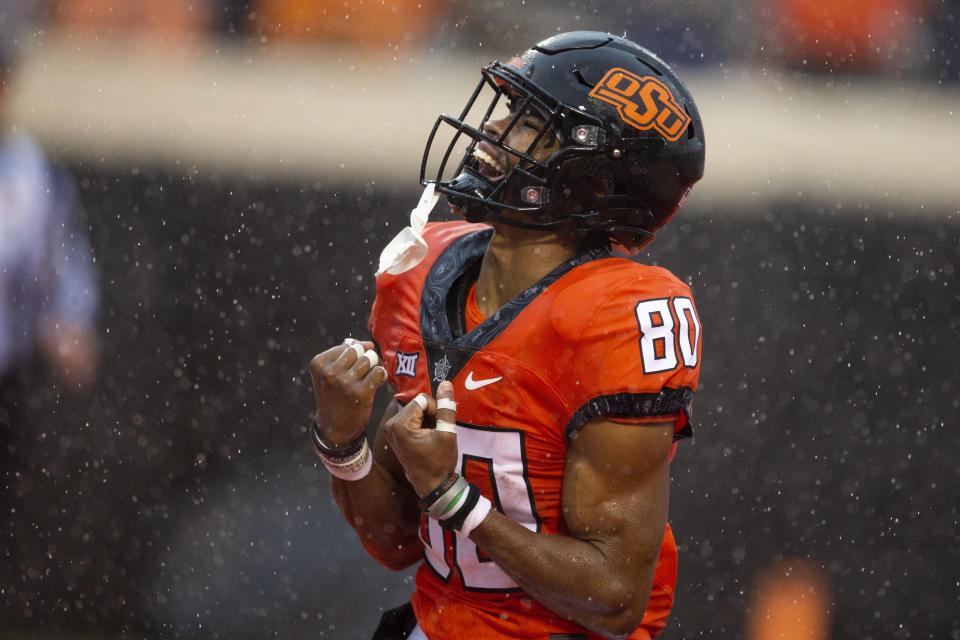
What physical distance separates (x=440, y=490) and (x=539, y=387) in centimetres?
23

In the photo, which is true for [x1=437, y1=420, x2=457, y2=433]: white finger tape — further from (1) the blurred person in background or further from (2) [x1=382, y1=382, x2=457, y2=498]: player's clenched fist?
(1) the blurred person in background

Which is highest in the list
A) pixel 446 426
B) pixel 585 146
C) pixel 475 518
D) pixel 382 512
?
A: pixel 585 146

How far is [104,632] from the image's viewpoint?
3.75m

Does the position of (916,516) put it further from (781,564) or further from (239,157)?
(239,157)

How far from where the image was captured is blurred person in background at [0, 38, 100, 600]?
12.2 ft

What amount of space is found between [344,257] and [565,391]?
85.2 inches

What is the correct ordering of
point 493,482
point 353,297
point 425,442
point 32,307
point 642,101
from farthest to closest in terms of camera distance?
point 32,307, point 353,297, point 642,101, point 493,482, point 425,442

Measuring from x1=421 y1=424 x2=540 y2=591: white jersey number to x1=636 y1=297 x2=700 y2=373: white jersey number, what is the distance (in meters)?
0.24

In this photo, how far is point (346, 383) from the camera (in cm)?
164

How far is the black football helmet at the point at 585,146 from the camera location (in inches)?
67.8

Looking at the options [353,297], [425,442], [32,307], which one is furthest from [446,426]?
[32,307]

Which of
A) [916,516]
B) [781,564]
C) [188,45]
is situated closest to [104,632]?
[188,45]

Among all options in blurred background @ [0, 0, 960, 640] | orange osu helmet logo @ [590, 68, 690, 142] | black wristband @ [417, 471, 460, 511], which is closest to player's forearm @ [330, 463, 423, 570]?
black wristband @ [417, 471, 460, 511]

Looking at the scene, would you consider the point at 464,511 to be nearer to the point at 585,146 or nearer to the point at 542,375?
the point at 542,375
